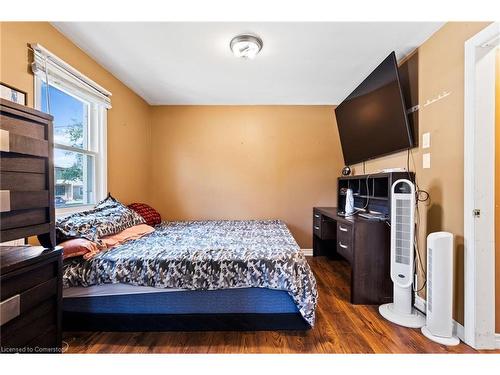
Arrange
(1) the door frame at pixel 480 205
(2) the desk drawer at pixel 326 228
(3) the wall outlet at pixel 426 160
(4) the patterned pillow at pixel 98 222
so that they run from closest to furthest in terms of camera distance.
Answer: (1) the door frame at pixel 480 205 < (4) the patterned pillow at pixel 98 222 < (3) the wall outlet at pixel 426 160 < (2) the desk drawer at pixel 326 228

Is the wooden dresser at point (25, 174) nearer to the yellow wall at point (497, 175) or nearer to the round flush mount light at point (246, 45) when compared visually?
the round flush mount light at point (246, 45)

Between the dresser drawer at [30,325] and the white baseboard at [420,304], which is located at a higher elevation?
the dresser drawer at [30,325]

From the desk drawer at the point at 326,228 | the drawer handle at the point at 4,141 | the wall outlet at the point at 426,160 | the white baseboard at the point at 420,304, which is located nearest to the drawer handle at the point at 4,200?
the drawer handle at the point at 4,141

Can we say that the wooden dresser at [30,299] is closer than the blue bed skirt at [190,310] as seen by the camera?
Yes

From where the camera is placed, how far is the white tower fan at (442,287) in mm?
1550

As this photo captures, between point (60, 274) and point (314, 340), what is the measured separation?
167 centimetres

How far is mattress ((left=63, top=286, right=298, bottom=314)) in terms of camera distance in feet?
5.37

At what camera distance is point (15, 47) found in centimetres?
149

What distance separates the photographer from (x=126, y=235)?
6.92 ft

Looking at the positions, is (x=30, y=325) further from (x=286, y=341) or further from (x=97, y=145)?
(x=97, y=145)

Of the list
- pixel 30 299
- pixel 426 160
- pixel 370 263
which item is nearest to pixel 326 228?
pixel 370 263

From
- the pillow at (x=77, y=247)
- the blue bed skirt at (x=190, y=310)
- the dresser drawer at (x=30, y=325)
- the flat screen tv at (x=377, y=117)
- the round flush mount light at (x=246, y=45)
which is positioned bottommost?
the blue bed skirt at (x=190, y=310)

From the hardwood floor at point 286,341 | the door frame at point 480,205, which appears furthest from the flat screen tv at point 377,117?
the hardwood floor at point 286,341

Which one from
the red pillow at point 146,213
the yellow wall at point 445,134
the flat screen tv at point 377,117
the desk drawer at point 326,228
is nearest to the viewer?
the yellow wall at point 445,134
